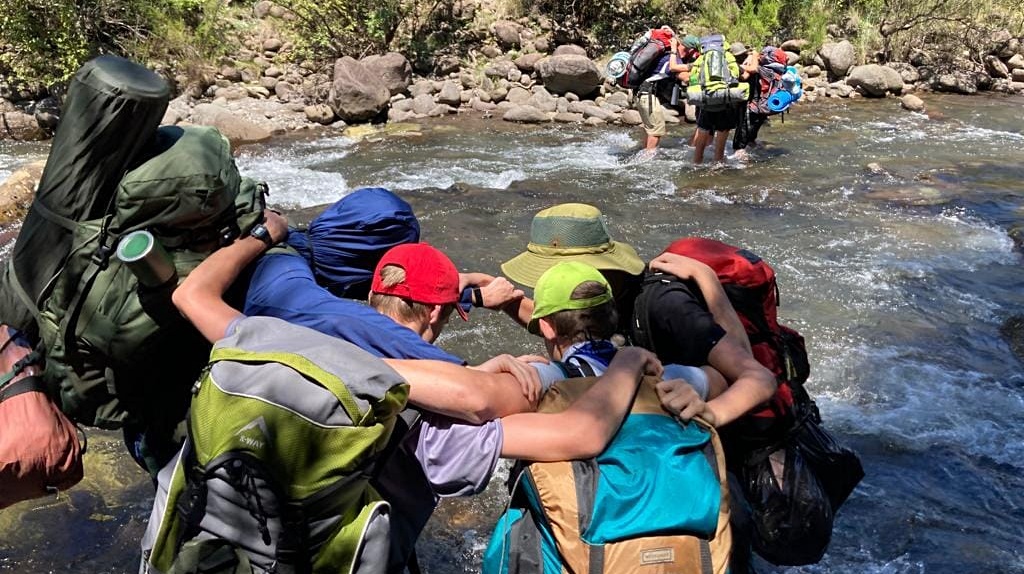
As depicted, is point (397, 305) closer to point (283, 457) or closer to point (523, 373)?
point (523, 373)

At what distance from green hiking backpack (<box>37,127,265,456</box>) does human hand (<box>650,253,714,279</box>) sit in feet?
3.75

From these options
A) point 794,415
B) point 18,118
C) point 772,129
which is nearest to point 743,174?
point 772,129

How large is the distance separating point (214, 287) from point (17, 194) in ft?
22.9

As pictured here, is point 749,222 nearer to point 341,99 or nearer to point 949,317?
point 949,317

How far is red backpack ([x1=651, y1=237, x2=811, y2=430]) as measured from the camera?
258cm

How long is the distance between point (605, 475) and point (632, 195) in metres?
7.30

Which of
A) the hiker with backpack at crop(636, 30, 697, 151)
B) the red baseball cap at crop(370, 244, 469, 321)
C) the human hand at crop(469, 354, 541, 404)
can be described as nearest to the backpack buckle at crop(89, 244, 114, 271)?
the red baseball cap at crop(370, 244, 469, 321)

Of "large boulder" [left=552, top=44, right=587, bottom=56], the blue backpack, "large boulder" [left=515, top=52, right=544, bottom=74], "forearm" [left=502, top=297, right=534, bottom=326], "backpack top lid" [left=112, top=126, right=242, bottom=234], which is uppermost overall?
"backpack top lid" [left=112, top=126, right=242, bottom=234]

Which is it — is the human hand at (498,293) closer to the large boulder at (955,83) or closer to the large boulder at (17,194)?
the large boulder at (17,194)

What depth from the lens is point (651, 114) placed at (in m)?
10.4

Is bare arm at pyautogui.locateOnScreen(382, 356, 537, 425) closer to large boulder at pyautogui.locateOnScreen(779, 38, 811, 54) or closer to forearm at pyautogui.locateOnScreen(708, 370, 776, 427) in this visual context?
forearm at pyautogui.locateOnScreen(708, 370, 776, 427)

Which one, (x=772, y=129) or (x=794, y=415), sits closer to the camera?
(x=794, y=415)

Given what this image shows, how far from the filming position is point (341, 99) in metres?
12.3

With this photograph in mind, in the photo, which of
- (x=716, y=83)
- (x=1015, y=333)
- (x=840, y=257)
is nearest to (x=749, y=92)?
(x=716, y=83)
